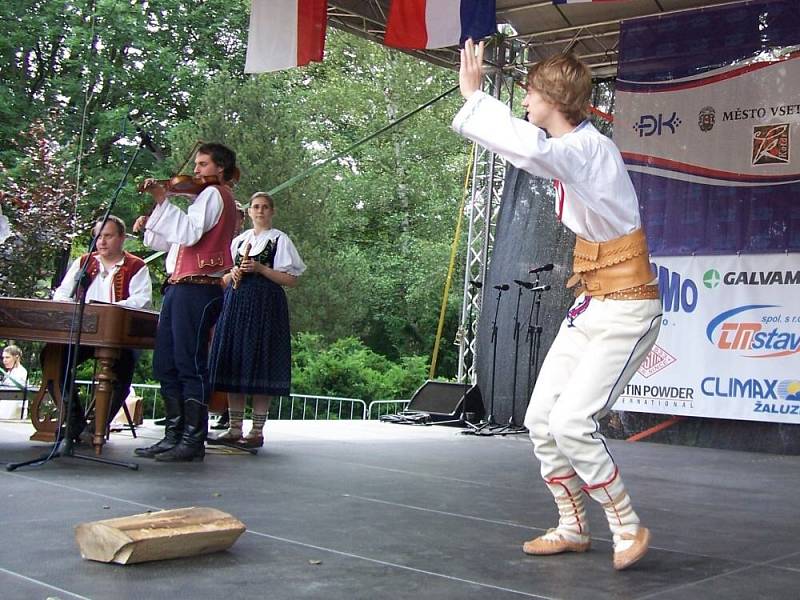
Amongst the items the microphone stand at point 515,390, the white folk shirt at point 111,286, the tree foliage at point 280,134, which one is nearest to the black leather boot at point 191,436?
the white folk shirt at point 111,286

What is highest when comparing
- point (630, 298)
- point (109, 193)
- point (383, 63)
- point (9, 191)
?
point (383, 63)

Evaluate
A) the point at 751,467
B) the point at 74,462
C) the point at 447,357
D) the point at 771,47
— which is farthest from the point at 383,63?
the point at 74,462

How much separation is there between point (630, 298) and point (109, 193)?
1610cm

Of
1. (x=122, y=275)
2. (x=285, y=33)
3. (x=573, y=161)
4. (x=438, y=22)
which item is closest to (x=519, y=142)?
(x=573, y=161)

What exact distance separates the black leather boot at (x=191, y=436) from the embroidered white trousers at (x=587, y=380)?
7.71 ft

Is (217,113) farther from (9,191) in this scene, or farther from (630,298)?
(630,298)

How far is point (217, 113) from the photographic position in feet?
53.7

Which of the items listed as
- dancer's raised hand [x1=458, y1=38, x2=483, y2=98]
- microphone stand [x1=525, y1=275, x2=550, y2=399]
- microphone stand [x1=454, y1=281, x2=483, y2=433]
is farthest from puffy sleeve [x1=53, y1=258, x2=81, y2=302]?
microphone stand [x1=525, y1=275, x2=550, y2=399]

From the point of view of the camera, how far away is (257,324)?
17.7ft

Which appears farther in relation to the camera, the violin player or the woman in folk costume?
the woman in folk costume

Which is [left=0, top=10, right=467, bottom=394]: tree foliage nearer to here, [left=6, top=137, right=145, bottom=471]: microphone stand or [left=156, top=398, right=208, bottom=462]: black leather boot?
[left=6, top=137, right=145, bottom=471]: microphone stand

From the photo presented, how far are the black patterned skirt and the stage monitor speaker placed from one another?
3.96 m

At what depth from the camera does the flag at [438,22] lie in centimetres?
759

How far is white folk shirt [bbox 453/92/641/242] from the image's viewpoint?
8.22ft
